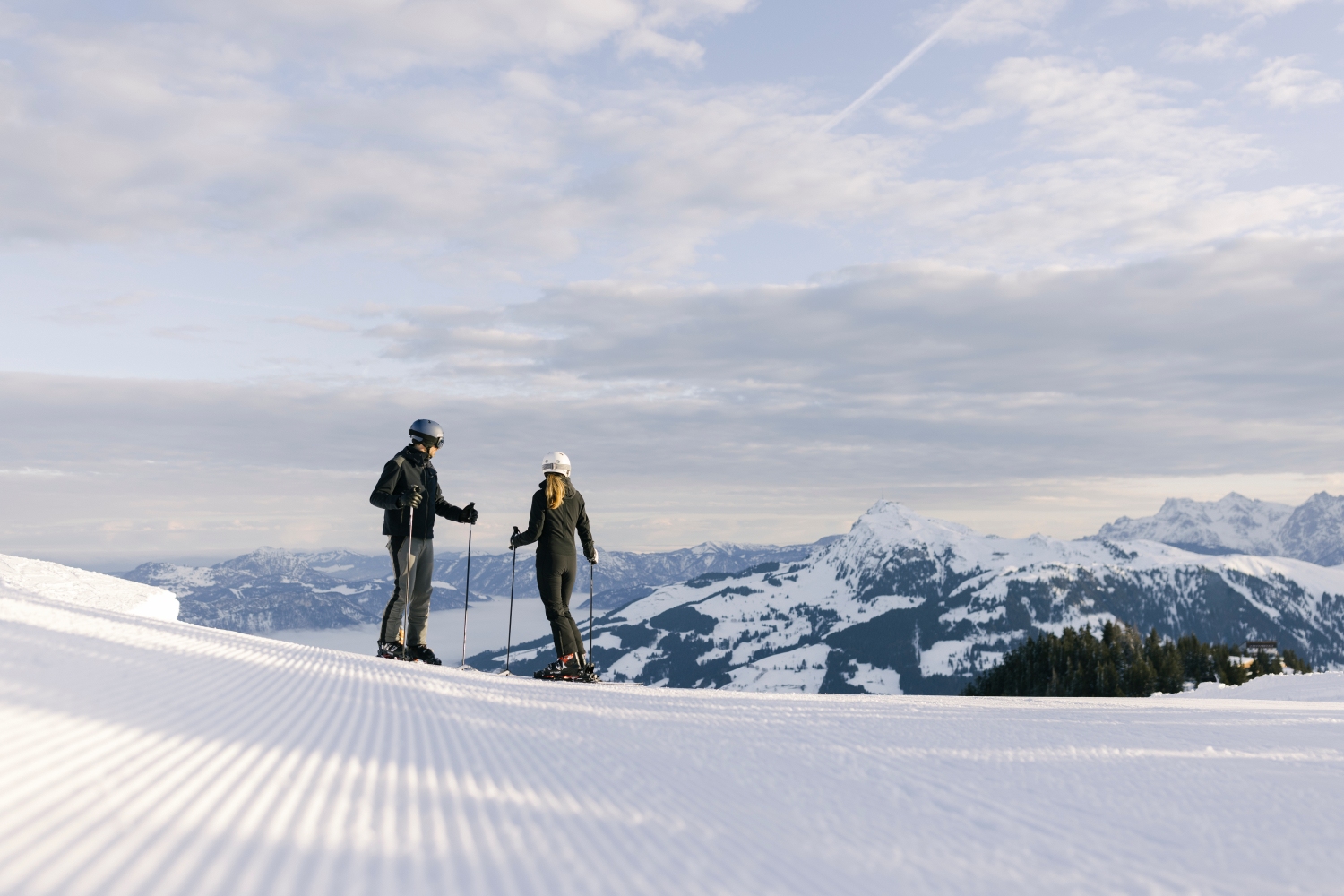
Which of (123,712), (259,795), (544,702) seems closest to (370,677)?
(544,702)

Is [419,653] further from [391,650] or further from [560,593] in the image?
[560,593]

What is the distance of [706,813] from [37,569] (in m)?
19.9

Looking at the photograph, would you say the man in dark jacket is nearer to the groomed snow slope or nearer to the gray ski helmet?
the gray ski helmet

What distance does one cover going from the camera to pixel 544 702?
7.66 m

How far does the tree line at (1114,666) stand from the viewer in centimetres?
8025

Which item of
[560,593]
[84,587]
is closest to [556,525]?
[560,593]

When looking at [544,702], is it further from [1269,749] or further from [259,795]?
[1269,749]

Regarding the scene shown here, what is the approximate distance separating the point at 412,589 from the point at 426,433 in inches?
85.8

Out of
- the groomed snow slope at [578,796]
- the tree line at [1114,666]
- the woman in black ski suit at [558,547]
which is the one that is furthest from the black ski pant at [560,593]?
the tree line at [1114,666]

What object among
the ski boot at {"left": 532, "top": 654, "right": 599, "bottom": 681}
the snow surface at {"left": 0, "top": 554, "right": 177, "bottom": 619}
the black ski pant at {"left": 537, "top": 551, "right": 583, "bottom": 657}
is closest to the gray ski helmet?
the black ski pant at {"left": 537, "top": 551, "right": 583, "bottom": 657}

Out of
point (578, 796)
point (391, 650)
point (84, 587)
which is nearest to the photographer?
point (578, 796)

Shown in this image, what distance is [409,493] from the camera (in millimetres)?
11781

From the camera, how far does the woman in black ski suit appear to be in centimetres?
1132

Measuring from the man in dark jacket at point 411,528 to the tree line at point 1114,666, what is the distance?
80.1 metres
